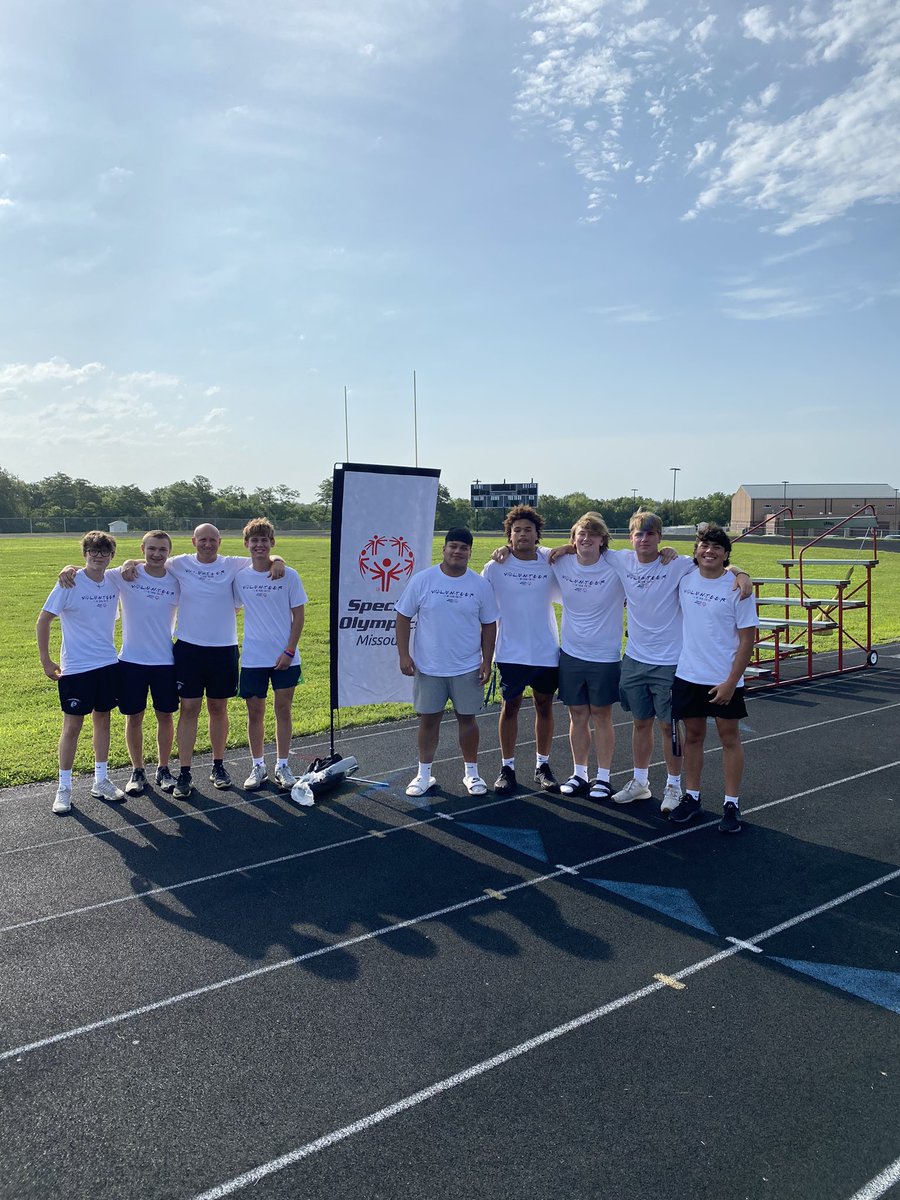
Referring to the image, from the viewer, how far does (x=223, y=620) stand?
20.7ft

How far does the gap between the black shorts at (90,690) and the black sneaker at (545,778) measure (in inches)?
131

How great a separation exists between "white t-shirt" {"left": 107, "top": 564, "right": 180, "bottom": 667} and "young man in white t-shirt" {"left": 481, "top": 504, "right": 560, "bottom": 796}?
2432 millimetres

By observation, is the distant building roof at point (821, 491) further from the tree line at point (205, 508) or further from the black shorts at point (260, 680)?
the black shorts at point (260, 680)

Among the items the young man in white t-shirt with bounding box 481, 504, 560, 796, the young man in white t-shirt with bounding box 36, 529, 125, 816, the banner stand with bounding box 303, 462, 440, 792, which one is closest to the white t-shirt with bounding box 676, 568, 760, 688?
the young man in white t-shirt with bounding box 481, 504, 560, 796

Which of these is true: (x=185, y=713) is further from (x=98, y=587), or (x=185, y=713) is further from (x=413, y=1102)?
(x=413, y=1102)

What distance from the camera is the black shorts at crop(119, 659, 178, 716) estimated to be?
6.23 metres

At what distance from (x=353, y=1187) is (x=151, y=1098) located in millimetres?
885

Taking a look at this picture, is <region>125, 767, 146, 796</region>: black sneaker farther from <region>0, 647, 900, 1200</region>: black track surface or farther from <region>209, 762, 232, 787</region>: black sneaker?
<region>209, 762, 232, 787</region>: black sneaker

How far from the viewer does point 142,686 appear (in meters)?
6.26

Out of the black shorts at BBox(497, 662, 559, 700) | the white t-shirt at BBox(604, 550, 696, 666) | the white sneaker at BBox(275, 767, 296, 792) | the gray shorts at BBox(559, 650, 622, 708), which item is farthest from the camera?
the white sneaker at BBox(275, 767, 296, 792)

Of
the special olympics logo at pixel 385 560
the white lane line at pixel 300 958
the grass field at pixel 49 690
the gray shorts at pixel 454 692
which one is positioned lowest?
the white lane line at pixel 300 958

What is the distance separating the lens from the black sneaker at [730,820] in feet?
18.4

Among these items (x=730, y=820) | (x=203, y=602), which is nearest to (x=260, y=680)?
(x=203, y=602)

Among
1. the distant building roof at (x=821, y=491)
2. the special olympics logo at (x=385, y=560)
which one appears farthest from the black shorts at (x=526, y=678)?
the distant building roof at (x=821, y=491)
